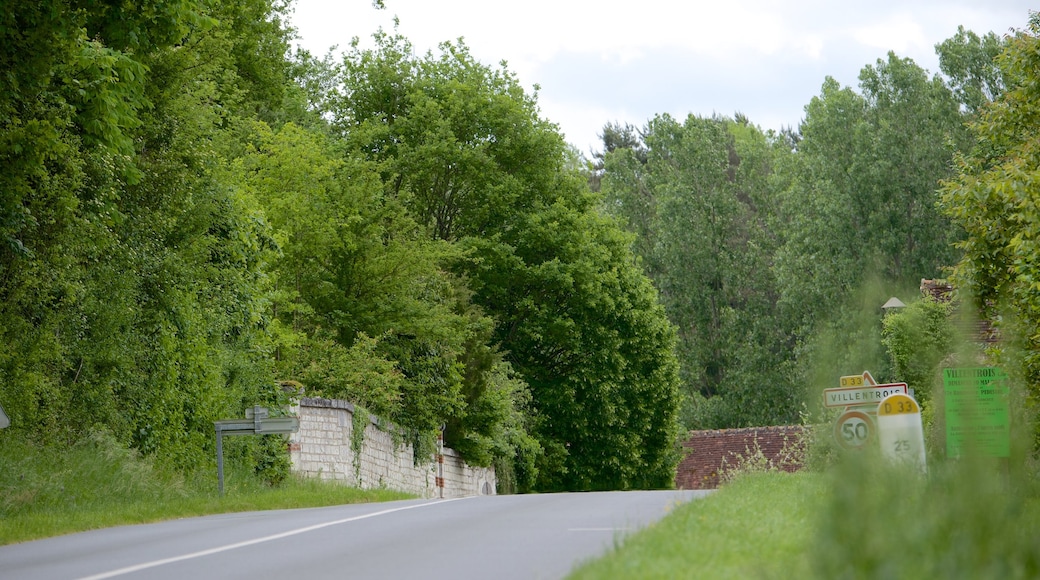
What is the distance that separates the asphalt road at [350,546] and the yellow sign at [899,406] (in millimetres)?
2658

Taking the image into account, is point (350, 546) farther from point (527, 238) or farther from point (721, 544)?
point (527, 238)

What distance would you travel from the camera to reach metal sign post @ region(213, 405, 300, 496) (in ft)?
69.7

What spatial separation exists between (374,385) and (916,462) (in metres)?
23.0

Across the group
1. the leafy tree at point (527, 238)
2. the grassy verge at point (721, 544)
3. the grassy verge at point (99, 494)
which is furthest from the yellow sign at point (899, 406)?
the leafy tree at point (527, 238)

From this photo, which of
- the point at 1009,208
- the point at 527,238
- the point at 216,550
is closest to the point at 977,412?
the point at 216,550

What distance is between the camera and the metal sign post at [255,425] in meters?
21.2

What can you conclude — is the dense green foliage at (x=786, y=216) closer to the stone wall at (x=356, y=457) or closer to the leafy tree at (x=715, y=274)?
the leafy tree at (x=715, y=274)

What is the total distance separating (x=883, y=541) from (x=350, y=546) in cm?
648

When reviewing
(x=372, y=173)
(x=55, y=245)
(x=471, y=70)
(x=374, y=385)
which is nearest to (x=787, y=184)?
(x=471, y=70)

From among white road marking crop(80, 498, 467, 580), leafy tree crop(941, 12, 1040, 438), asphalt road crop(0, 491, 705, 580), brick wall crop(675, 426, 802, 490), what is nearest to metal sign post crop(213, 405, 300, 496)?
asphalt road crop(0, 491, 705, 580)

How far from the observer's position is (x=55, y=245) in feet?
64.3

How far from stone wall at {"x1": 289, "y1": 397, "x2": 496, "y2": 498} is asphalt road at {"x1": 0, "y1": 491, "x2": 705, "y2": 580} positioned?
10.4 m

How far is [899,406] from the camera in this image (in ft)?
51.4

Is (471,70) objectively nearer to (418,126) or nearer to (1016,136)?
(418,126)
